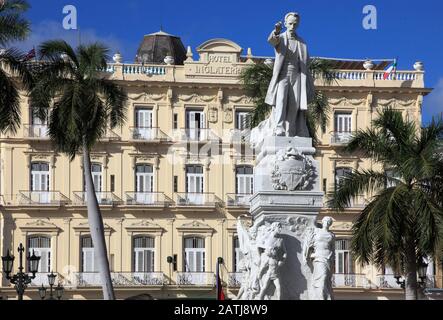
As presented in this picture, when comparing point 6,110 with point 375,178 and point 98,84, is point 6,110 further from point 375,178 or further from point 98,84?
point 375,178

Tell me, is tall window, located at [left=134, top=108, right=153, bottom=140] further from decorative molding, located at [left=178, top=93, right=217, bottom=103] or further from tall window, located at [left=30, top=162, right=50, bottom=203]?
tall window, located at [left=30, top=162, right=50, bottom=203]

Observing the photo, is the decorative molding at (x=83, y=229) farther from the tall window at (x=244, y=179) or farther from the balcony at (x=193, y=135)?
the tall window at (x=244, y=179)

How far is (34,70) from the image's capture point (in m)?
45.4

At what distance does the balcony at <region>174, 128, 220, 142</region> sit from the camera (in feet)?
240

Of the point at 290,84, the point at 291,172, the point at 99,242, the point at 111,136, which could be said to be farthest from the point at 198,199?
the point at 291,172

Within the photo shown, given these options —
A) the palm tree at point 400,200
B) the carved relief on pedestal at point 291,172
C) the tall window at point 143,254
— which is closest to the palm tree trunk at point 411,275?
the palm tree at point 400,200

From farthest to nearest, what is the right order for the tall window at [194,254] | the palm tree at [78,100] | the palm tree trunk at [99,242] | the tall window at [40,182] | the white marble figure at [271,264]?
the tall window at [194,254] → the tall window at [40,182] → the palm tree trunk at [99,242] → the palm tree at [78,100] → the white marble figure at [271,264]

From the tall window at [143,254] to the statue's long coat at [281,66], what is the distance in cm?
5121

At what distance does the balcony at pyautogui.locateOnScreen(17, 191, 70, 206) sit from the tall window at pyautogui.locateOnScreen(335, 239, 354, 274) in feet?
49.2

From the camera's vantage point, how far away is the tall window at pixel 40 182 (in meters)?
72.2

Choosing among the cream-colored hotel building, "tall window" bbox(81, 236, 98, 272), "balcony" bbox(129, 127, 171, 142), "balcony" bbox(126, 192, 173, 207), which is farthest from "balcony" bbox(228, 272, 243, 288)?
"balcony" bbox(129, 127, 171, 142)

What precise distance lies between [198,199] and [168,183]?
1.85 metres
